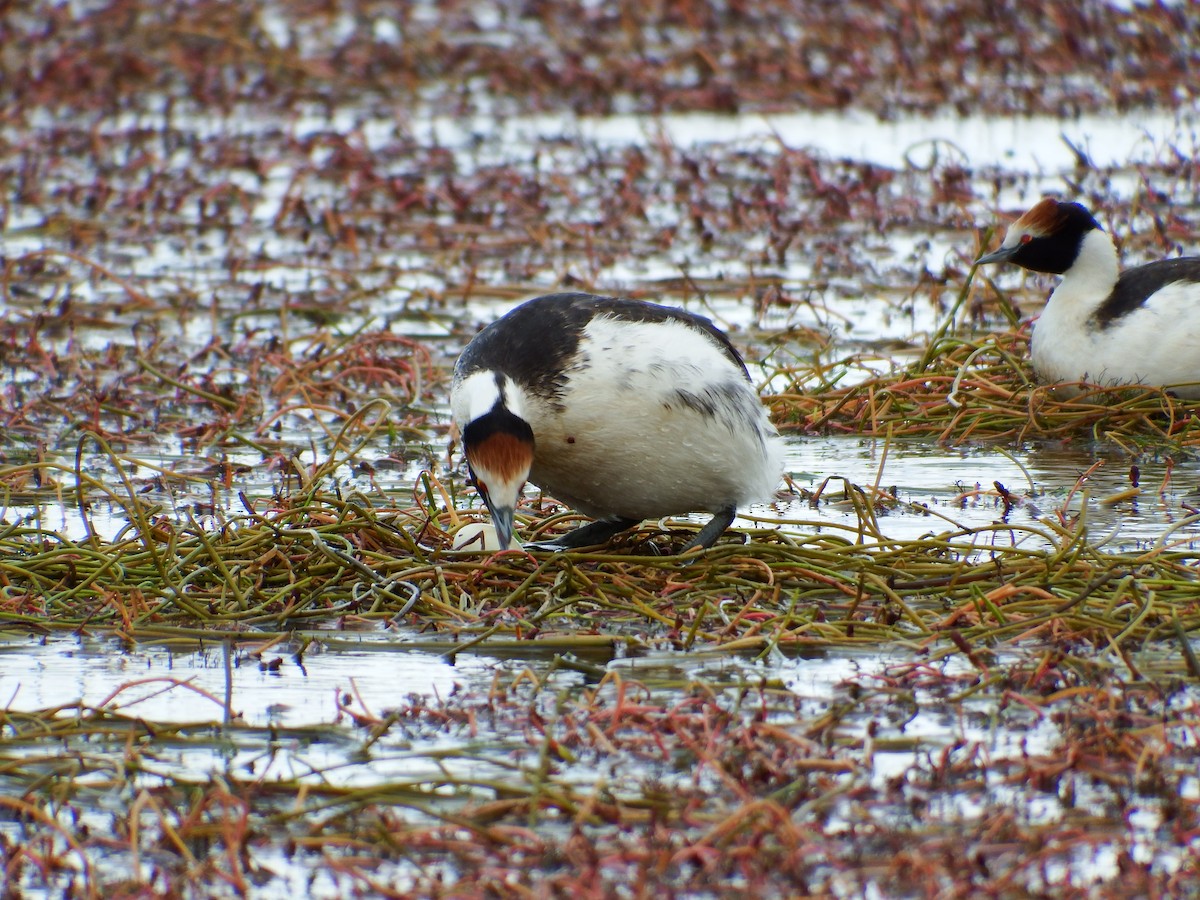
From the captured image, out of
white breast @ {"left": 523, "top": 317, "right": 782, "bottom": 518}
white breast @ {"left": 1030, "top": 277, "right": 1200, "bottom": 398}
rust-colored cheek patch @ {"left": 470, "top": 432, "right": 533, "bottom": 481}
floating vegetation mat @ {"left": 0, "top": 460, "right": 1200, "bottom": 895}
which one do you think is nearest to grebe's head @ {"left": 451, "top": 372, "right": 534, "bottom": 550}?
rust-colored cheek patch @ {"left": 470, "top": 432, "right": 533, "bottom": 481}

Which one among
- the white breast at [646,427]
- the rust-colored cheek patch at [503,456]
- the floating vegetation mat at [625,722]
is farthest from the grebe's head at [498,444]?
the floating vegetation mat at [625,722]

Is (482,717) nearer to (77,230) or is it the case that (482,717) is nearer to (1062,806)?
(1062,806)

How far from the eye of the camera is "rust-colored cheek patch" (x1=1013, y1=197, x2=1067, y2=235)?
8852 millimetres

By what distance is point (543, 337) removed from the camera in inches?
231

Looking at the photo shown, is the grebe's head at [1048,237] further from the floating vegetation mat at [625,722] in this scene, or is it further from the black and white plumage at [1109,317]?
→ the floating vegetation mat at [625,722]

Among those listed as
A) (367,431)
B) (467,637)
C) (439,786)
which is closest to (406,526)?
(467,637)

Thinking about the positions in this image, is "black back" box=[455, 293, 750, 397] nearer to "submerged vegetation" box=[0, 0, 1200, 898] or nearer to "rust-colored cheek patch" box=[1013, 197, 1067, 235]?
"submerged vegetation" box=[0, 0, 1200, 898]

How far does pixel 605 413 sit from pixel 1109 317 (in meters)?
3.32

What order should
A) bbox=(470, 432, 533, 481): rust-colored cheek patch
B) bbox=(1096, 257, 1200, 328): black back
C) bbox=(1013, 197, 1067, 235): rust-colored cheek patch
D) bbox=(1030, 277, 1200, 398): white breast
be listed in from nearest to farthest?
bbox=(470, 432, 533, 481): rust-colored cheek patch → bbox=(1030, 277, 1200, 398): white breast → bbox=(1096, 257, 1200, 328): black back → bbox=(1013, 197, 1067, 235): rust-colored cheek patch

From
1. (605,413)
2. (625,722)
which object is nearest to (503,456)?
(605,413)

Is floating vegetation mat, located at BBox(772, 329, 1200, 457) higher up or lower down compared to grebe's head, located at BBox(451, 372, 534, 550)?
lower down

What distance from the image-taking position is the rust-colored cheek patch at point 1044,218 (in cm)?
885

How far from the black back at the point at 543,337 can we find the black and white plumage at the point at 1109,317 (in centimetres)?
274

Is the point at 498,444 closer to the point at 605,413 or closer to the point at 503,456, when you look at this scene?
the point at 503,456
